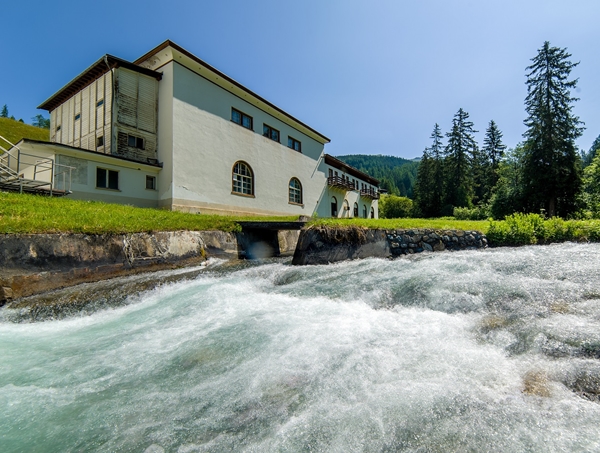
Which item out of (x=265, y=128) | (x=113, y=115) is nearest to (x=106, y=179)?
(x=113, y=115)

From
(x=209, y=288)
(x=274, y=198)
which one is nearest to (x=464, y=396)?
(x=209, y=288)

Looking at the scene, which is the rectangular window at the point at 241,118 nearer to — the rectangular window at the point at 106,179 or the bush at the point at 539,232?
the rectangular window at the point at 106,179

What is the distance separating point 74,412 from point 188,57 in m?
20.2

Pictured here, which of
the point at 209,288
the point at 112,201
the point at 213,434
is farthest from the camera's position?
Result: the point at 112,201

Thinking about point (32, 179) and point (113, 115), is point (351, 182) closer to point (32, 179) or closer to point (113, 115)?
point (113, 115)

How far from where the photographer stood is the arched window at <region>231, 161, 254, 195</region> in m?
21.3

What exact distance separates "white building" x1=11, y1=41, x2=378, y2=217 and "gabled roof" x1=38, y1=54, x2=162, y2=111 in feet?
0.18

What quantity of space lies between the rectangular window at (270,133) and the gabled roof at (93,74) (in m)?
Result: 8.82

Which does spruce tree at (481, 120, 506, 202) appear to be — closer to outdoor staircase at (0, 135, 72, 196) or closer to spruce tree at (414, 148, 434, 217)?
spruce tree at (414, 148, 434, 217)

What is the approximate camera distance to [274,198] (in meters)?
24.8

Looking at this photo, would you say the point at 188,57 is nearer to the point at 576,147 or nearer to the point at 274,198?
the point at 274,198

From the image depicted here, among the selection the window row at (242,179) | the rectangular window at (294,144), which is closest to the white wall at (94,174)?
the window row at (242,179)

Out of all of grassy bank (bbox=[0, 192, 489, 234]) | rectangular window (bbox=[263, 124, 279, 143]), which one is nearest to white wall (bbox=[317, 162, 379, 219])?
rectangular window (bbox=[263, 124, 279, 143])

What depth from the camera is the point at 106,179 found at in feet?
51.1
